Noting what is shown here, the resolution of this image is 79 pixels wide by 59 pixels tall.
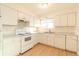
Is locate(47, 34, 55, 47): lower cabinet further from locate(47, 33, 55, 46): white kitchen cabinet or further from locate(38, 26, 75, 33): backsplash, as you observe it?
locate(38, 26, 75, 33): backsplash

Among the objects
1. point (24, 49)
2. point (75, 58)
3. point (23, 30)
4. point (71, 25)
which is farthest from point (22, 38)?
point (75, 58)

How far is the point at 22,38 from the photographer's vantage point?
7.34 ft

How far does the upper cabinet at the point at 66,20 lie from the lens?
255 cm

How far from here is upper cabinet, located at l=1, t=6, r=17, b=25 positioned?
1.76 meters

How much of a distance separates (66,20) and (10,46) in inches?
74.6

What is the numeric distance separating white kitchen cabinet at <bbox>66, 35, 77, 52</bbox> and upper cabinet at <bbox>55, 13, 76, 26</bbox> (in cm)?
44

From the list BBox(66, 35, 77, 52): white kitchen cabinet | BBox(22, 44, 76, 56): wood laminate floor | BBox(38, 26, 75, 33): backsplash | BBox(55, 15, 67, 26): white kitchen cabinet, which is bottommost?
BBox(22, 44, 76, 56): wood laminate floor

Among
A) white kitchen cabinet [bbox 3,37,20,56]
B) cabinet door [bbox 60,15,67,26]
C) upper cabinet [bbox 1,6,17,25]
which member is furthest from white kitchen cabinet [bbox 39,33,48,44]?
upper cabinet [bbox 1,6,17,25]

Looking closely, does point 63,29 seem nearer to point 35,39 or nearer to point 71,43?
point 71,43

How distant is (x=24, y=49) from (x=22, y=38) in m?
0.34

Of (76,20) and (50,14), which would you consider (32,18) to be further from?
(76,20)

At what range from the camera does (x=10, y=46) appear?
1803 millimetres

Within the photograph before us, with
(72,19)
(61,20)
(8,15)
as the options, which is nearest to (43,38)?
(61,20)

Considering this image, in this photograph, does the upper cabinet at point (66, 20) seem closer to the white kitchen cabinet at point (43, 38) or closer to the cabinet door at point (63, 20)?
the cabinet door at point (63, 20)
